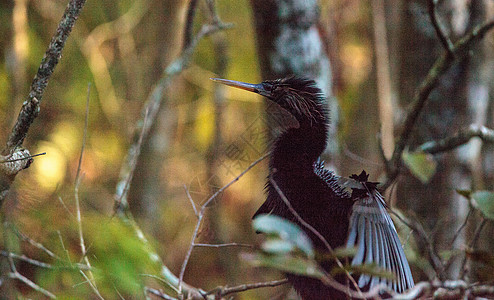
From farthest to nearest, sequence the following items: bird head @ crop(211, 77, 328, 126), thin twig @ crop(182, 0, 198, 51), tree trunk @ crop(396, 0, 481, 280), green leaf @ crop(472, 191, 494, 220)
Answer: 1. tree trunk @ crop(396, 0, 481, 280)
2. thin twig @ crop(182, 0, 198, 51)
3. bird head @ crop(211, 77, 328, 126)
4. green leaf @ crop(472, 191, 494, 220)

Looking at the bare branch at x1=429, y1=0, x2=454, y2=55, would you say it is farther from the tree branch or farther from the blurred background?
the tree branch

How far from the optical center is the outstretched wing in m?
2.01

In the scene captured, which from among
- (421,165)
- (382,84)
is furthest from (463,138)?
(382,84)

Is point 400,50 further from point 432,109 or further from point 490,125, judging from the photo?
point 490,125

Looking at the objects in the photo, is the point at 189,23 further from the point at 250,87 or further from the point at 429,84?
the point at 429,84

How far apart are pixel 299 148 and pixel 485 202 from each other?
0.90m

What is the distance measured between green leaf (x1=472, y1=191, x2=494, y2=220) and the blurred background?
223 mm

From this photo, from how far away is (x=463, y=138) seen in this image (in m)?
2.88

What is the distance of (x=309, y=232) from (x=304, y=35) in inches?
61.3

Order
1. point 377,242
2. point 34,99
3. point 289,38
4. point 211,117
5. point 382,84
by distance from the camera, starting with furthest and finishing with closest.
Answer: point 211,117 → point 382,84 → point 289,38 → point 377,242 → point 34,99

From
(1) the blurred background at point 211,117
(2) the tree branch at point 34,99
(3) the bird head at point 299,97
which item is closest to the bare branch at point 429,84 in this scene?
(1) the blurred background at point 211,117

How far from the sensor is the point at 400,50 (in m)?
3.80

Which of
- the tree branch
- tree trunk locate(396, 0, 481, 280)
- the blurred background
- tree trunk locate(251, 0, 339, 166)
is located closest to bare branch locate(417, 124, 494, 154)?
the blurred background

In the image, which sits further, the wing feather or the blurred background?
the blurred background
